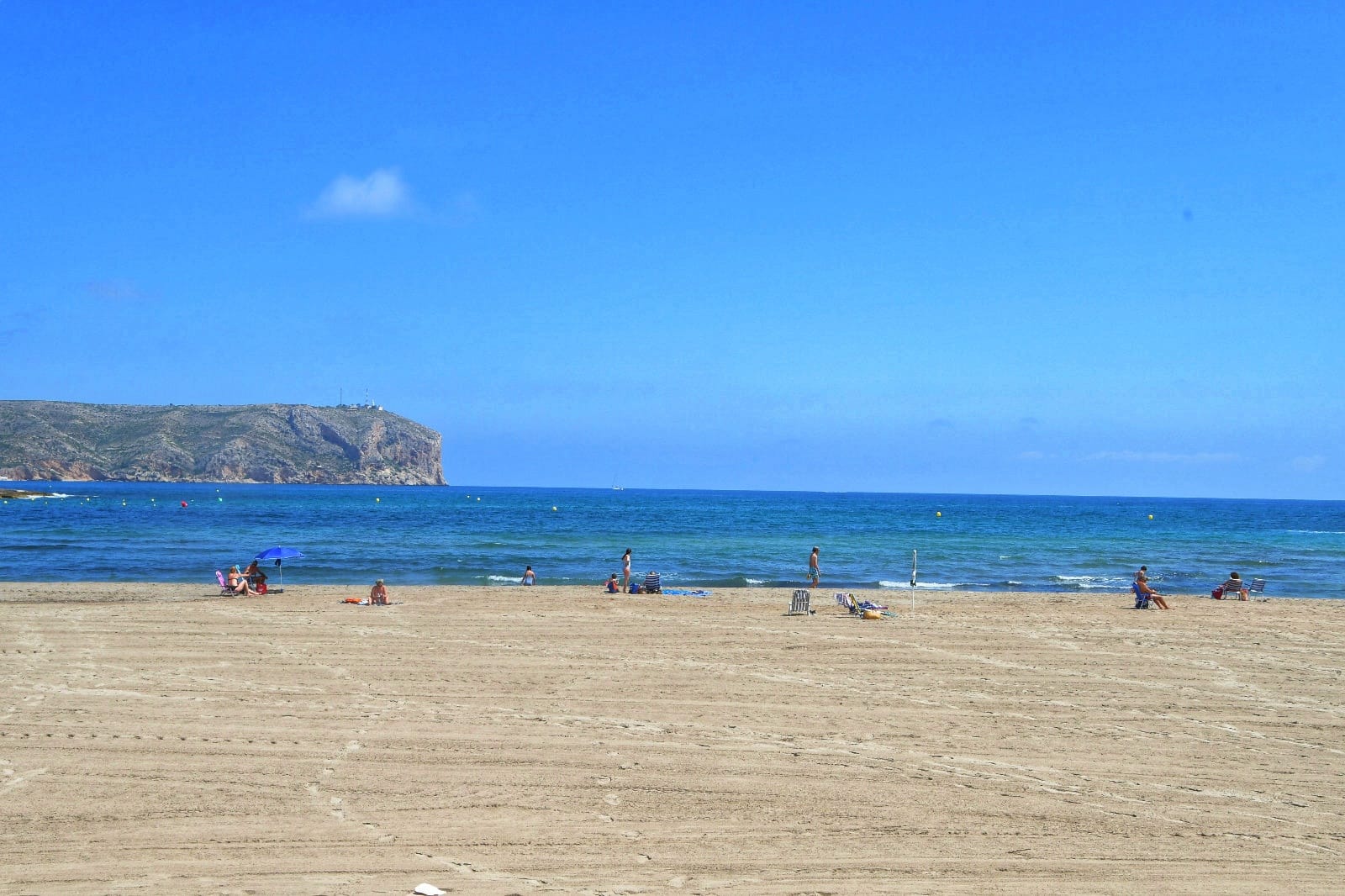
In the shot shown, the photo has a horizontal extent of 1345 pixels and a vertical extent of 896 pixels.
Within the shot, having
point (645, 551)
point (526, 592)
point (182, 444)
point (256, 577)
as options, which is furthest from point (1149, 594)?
point (182, 444)

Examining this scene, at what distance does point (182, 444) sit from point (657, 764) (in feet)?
556

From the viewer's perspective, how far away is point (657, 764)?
9203mm

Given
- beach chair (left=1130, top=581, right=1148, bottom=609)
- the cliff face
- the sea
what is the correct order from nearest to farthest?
beach chair (left=1130, top=581, right=1148, bottom=609), the sea, the cliff face

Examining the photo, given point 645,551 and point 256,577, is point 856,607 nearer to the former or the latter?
point 256,577

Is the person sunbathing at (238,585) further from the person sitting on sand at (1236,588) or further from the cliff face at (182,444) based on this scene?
the cliff face at (182,444)

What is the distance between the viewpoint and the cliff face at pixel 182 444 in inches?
5684

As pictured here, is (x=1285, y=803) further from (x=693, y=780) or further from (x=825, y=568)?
(x=825, y=568)

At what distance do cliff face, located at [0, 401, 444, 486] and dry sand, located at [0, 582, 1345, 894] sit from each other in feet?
494

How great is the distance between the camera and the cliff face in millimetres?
144375

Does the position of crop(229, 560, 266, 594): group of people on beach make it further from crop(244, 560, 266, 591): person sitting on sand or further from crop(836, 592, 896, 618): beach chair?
crop(836, 592, 896, 618): beach chair

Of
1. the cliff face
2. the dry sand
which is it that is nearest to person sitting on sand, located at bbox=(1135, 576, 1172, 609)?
the dry sand

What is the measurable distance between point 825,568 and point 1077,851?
29334mm

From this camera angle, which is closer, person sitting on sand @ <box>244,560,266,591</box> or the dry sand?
the dry sand

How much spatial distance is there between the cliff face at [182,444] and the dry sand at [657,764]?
150524mm
